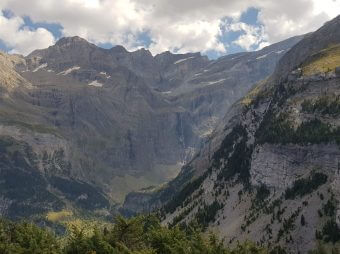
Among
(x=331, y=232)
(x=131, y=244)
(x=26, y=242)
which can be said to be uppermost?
(x=26, y=242)

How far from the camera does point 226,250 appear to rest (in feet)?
395

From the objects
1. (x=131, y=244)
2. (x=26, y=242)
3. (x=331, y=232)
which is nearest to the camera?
(x=131, y=244)

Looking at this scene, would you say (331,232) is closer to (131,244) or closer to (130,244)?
(131,244)

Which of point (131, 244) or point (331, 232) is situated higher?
point (131, 244)

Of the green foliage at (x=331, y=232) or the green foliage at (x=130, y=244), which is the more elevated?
the green foliage at (x=130, y=244)

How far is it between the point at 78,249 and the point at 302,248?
73249mm

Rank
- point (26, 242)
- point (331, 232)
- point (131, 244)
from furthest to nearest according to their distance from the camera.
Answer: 1. point (331, 232)
2. point (26, 242)
3. point (131, 244)

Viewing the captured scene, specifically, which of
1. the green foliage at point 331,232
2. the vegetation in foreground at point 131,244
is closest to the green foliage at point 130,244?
the vegetation in foreground at point 131,244

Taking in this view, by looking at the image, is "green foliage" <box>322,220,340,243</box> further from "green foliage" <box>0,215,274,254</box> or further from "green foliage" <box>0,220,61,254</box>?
"green foliage" <box>0,220,61,254</box>

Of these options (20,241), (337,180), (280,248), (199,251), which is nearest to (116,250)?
(199,251)

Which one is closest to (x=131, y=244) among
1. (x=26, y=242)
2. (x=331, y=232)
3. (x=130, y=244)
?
(x=130, y=244)

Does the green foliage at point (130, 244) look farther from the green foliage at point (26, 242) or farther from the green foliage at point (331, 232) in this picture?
the green foliage at point (331, 232)

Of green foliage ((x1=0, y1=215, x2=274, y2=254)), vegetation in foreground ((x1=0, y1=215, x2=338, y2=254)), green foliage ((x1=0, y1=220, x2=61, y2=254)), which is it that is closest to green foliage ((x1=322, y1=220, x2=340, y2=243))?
vegetation in foreground ((x1=0, y1=215, x2=338, y2=254))

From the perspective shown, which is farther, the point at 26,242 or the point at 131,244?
the point at 26,242
